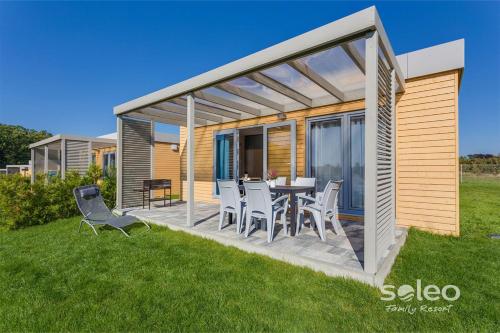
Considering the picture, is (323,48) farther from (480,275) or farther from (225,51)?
(225,51)

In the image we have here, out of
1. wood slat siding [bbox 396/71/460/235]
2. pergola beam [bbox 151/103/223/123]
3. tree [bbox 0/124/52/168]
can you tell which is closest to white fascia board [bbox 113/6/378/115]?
pergola beam [bbox 151/103/223/123]

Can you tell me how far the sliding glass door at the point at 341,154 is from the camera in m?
5.42

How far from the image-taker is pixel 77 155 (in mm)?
8805

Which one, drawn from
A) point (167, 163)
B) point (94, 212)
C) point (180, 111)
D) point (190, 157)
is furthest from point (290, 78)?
point (167, 163)

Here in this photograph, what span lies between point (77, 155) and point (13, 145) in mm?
39899

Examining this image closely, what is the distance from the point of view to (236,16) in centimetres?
905

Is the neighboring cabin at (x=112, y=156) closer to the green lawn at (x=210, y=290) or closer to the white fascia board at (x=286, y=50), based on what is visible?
the white fascia board at (x=286, y=50)

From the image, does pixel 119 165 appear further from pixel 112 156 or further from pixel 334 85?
pixel 112 156

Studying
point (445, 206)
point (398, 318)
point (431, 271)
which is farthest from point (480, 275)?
point (445, 206)

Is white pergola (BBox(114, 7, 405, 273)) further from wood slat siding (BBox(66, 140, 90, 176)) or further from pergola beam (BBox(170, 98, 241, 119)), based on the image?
wood slat siding (BBox(66, 140, 90, 176))

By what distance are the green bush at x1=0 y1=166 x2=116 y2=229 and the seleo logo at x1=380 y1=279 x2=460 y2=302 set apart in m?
6.97

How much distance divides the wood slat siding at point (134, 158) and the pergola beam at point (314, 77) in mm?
5266

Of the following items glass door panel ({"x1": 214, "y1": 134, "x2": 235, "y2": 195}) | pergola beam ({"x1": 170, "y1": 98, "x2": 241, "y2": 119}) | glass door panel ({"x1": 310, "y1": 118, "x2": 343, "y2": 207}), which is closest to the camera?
pergola beam ({"x1": 170, "y1": 98, "x2": 241, "y2": 119})

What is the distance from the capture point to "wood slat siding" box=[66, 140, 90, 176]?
8695mm
